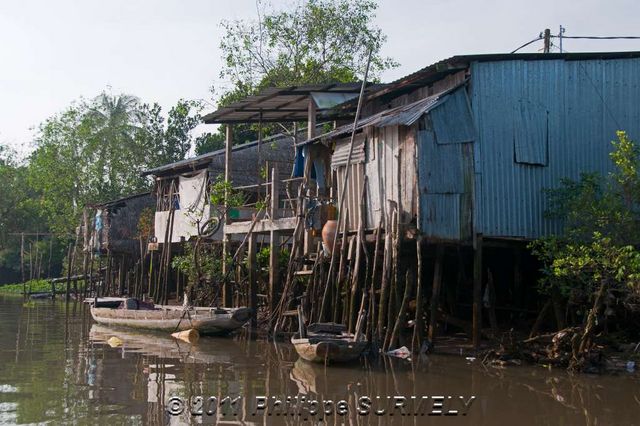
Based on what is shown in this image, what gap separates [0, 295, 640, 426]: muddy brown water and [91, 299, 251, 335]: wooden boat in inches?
57.1

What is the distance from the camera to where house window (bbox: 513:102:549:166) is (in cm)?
1467

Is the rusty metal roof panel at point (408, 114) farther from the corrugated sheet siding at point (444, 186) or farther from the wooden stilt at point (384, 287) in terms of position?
the wooden stilt at point (384, 287)

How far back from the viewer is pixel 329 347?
41.4 ft

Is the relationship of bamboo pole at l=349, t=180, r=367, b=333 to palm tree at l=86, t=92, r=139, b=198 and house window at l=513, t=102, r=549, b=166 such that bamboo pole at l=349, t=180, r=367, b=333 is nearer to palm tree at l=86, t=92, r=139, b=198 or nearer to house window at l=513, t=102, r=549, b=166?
house window at l=513, t=102, r=549, b=166

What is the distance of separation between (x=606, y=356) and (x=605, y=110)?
16.1ft

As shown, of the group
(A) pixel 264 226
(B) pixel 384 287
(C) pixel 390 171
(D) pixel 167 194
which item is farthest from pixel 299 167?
(D) pixel 167 194

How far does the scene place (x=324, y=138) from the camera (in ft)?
54.0

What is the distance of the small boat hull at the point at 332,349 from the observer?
12.7 meters

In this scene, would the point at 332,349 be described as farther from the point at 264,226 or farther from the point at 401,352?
the point at 264,226

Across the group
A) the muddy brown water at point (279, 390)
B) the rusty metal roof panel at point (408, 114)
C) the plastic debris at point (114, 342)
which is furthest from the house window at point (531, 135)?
the plastic debris at point (114, 342)

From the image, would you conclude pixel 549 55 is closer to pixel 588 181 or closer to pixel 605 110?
pixel 605 110

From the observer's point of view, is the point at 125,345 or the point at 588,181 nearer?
the point at 588,181

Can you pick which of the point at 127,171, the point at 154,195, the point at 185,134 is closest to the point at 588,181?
the point at 154,195

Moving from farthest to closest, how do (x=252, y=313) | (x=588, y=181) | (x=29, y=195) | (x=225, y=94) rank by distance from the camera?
(x=29, y=195) → (x=225, y=94) → (x=252, y=313) → (x=588, y=181)
